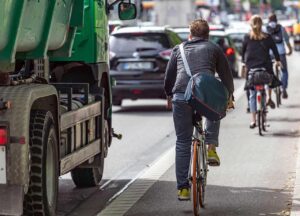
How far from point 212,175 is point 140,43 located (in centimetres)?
1073

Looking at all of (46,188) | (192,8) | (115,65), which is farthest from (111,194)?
(192,8)

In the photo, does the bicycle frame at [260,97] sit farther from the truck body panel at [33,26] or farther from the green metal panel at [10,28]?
the green metal panel at [10,28]

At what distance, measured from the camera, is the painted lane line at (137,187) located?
406 inches

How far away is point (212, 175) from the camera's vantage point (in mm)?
12711

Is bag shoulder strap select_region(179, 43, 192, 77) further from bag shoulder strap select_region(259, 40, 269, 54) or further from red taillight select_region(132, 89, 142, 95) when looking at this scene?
red taillight select_region(132, 89, 142, 95)

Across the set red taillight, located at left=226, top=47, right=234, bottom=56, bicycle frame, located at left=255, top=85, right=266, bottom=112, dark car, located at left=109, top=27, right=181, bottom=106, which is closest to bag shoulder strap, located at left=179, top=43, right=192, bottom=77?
bicycle frame, located at left=255, top=85, right=266, bottom=112

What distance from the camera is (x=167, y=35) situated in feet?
76.5

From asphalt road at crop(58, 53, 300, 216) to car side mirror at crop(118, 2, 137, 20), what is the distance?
68.6 inches

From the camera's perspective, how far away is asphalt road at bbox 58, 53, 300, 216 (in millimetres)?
10438

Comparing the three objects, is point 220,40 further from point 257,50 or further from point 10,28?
point 10,28

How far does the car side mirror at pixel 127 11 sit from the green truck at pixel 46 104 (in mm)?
459

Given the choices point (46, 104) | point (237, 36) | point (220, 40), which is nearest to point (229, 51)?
point (220, 40)

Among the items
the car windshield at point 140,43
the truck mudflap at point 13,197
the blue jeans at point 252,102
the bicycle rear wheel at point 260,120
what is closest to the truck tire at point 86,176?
the truck mudflap at point 13,197

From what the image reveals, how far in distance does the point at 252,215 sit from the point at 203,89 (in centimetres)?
114
